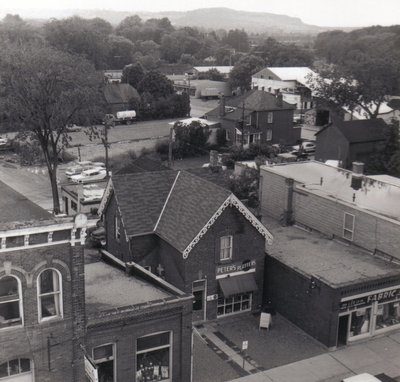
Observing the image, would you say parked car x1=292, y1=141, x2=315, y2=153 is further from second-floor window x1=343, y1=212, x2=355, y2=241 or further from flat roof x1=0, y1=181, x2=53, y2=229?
flat roof x1=0, y1=181, x2=53, y2=229

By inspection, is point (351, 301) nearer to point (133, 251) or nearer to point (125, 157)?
point (133, 251)

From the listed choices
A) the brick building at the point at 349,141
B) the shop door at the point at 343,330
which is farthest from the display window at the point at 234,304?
the brick building at the point at 349,141

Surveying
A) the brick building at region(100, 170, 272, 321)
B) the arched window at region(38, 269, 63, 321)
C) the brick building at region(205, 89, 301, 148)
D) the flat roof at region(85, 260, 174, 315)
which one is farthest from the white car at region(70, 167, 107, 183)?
the arched window at region(38, 269, 63, 321)

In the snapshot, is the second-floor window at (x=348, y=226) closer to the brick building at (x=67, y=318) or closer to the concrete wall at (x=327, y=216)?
the concrete wall at (x=327, y=216)

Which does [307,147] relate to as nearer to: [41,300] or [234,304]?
[234,304]

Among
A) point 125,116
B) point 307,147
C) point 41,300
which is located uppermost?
point 41,300

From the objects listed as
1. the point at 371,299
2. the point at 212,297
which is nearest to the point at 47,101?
the point at 212,297
